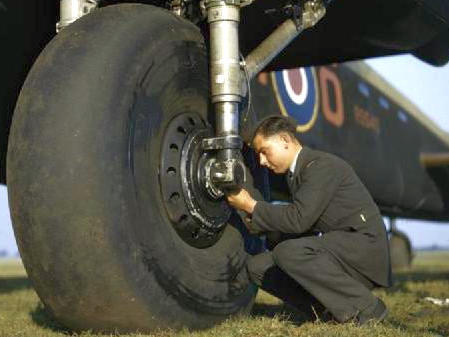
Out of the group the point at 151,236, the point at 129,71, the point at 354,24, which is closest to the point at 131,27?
the point at 129,71

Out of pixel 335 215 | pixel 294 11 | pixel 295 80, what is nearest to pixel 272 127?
pixel 335 215

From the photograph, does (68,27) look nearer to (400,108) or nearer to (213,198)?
(213,198)

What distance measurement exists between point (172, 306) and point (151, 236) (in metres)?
0.34

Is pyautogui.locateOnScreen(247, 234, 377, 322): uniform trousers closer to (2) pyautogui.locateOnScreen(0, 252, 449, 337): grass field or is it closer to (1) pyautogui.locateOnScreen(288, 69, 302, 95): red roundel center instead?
(2) pyautogui.locateOnScreen(0, 252, 449, 337): grass field

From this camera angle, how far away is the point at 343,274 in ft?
10.3

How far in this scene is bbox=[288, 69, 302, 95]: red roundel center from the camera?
7.51 metres

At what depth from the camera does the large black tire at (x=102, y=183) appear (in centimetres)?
261

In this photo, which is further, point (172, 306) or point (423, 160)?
point (423, 160)

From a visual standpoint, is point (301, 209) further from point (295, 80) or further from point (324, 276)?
point (295, 80)

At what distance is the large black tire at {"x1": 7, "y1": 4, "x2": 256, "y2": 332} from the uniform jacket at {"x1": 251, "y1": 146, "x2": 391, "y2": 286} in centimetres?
50

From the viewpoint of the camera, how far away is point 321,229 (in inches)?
130

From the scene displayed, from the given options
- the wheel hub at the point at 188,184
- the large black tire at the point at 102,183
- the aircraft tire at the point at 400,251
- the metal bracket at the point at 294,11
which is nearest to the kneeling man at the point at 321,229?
the wheel hub at the point at 188,184

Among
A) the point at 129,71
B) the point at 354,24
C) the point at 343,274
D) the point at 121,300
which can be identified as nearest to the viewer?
the point at 121,300

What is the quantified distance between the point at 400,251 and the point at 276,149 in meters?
12.2
